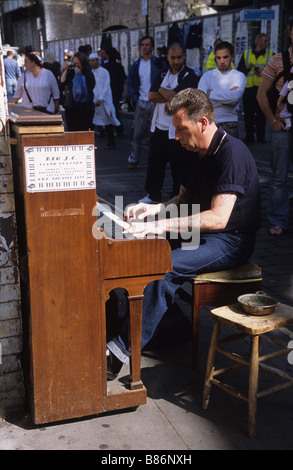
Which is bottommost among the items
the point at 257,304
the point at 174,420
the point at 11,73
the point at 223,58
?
the point at 174,420

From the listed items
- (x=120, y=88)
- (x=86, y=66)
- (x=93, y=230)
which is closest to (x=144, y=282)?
(x=93, y=230)

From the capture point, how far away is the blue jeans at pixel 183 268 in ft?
9.98

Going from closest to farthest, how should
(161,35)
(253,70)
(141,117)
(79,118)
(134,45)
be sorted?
1. (141,117)
2. (79,118)
3. (253,70)
4. (161,35)
5. (134,45)

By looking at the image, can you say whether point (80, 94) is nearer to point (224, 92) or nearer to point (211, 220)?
point (224, 92)

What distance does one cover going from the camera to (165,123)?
666 cm

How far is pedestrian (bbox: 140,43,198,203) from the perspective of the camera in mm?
6508

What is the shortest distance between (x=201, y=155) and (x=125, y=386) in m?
1.36

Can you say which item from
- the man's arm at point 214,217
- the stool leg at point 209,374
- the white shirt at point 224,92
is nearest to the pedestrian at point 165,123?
the white shirt at point 224,92

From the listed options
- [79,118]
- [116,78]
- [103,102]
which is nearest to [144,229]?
[79,118]

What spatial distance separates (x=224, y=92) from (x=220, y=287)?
3708 mm

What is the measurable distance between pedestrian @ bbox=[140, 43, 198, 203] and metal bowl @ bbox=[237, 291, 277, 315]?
12.9 ft

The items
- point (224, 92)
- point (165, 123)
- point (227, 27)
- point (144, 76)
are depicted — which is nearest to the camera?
point (224, 92)

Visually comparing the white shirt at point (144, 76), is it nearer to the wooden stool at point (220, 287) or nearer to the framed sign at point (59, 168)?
the wooden stool at point (220, 287)
